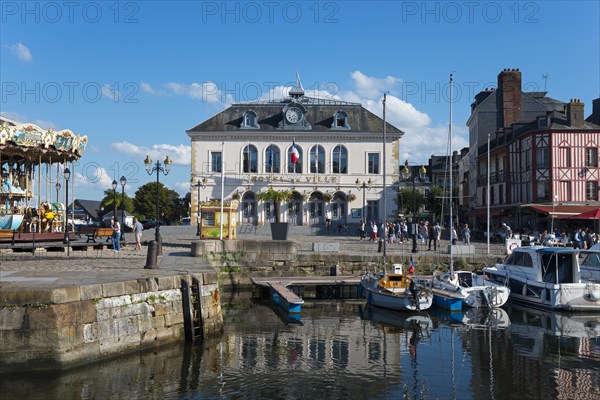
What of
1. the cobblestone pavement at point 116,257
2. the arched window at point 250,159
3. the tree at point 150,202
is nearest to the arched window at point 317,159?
the arched window at point 250,159

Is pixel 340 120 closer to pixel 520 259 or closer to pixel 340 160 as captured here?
pixel 340 160

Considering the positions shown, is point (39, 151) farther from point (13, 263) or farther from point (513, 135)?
point (513, 135)

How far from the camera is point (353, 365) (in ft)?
43.6

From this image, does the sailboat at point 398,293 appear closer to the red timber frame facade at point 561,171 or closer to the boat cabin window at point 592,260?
the boat cabin window at point 592,260

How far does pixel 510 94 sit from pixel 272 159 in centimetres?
2191

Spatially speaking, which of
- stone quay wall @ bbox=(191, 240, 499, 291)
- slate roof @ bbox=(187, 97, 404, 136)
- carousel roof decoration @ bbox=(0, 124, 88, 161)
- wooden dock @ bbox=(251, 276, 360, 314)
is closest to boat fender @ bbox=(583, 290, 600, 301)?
stone quay wall @ bbox=(191, 240, 499, 291)

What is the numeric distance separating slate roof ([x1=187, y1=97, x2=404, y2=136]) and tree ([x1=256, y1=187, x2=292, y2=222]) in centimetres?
577

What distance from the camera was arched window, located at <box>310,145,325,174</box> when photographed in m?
51.0

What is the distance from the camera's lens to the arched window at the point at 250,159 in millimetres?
51219

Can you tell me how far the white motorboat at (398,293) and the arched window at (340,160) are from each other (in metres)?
29.3

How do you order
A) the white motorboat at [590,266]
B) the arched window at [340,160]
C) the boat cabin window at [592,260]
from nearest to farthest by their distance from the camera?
the white motorboat at [590,266] < the boat cabin window at [592,260] < the arched window at [340,160]

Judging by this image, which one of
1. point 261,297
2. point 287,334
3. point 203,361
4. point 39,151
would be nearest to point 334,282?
point 261,297

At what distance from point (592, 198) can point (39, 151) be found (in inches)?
1428

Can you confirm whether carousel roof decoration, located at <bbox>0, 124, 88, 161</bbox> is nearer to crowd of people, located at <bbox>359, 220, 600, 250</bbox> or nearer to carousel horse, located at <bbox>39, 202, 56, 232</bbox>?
carousel horse, located at <bbox>39, 202, 56, 232</bbox>
